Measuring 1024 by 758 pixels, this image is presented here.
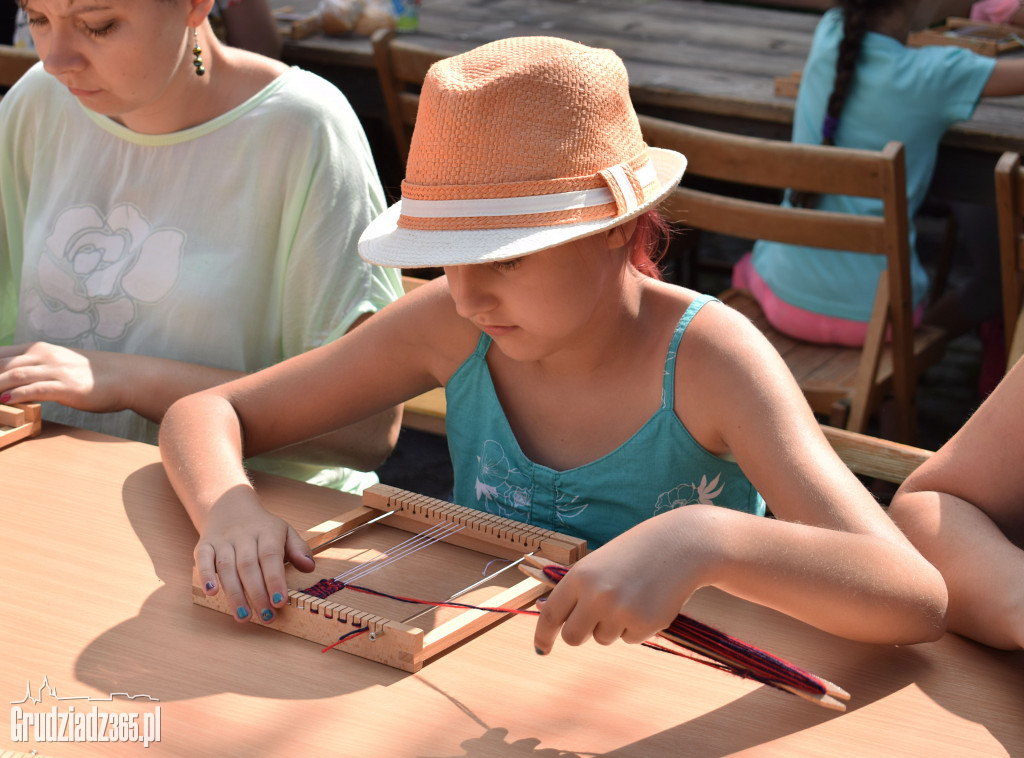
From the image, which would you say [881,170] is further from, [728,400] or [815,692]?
[815,692]

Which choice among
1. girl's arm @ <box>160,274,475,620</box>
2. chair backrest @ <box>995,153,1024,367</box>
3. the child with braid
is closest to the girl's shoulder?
girl's arm @ <box>160,274,475,620</box>

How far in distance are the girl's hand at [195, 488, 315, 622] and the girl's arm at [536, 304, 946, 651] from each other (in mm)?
305

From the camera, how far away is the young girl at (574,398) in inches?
40.9

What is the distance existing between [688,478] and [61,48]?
1013 mm

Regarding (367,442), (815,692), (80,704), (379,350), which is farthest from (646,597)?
(367,442)

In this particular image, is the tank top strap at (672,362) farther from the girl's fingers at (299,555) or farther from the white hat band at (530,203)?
the girl's fingers at (299,555)

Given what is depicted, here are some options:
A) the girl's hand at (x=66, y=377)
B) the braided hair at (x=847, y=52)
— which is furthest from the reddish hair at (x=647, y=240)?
the braided hair at (x=847, y=52)

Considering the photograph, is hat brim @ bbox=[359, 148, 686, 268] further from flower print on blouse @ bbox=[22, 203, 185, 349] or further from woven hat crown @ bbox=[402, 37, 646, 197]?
flower print on blouse @ bbox=[22, 203, 185, 349]

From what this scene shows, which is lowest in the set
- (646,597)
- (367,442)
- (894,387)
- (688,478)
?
(894,387)

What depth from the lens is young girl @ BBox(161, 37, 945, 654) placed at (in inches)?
40.9

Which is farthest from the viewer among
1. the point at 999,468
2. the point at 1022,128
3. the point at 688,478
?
the point at 1022,128

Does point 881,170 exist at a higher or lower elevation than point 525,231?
lower

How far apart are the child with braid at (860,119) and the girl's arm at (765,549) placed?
5.08 ft

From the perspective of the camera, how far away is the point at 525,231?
1.12 meters
